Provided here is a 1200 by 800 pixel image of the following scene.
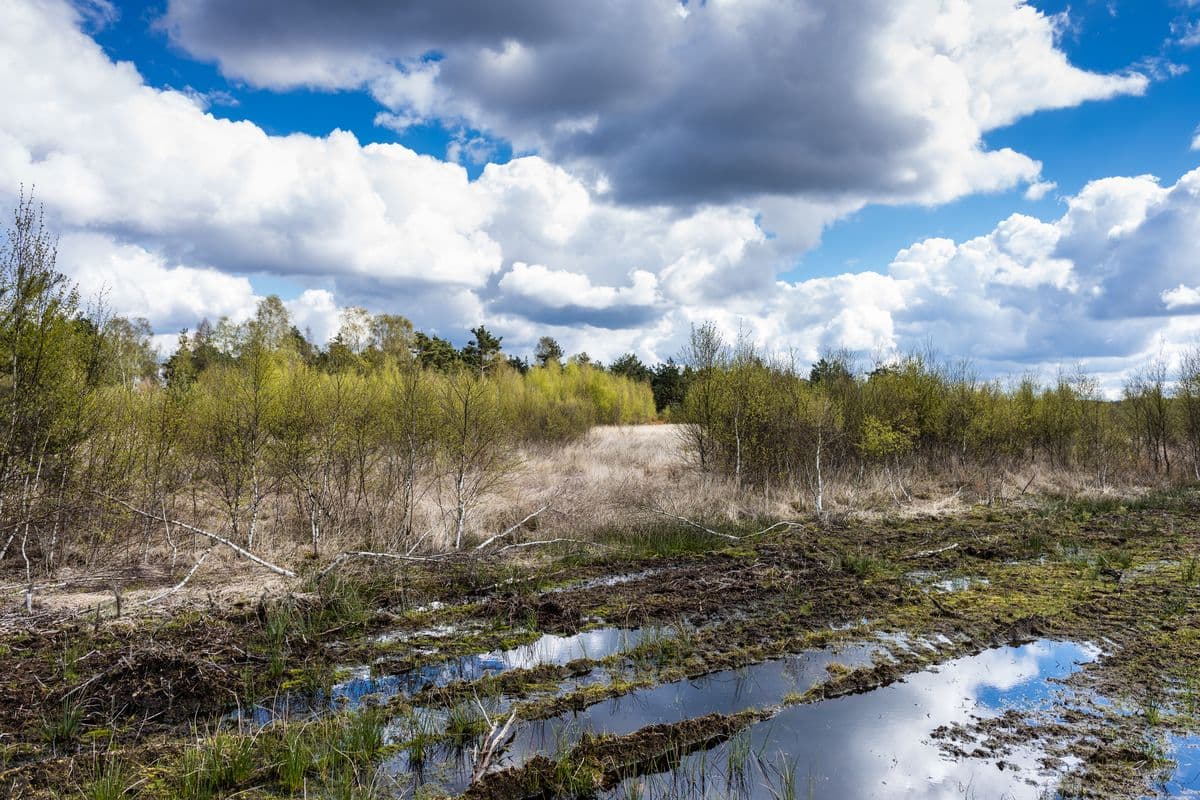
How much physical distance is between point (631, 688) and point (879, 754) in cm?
211

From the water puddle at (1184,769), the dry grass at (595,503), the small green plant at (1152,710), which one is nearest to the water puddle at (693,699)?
the small green plant at (1152,710)

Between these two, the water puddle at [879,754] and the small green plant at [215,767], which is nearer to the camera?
the small green plant at [215,767]

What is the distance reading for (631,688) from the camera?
6.11m

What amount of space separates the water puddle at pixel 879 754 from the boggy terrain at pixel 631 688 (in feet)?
0.08

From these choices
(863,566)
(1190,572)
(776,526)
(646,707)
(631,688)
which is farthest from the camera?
(776,526)

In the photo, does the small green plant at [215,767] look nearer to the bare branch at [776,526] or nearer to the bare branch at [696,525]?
the bare branch at [696,525]

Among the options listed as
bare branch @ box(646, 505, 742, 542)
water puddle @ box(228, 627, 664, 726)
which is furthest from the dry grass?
water puddle @ box(228, 627, 664, 726)

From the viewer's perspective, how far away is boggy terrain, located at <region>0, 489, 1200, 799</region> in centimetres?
463

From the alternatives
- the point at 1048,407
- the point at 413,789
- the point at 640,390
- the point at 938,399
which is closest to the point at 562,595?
the point at 413,789

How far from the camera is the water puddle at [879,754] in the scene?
458 centimetres

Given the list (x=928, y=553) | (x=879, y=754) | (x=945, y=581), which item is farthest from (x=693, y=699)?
(x=928, y=553)

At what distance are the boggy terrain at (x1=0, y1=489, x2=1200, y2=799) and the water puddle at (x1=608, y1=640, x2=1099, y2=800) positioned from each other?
0.02 metres

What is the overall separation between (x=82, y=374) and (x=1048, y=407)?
27.9 metres

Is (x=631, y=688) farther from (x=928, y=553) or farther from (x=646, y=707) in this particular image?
(x=928, y=553)
